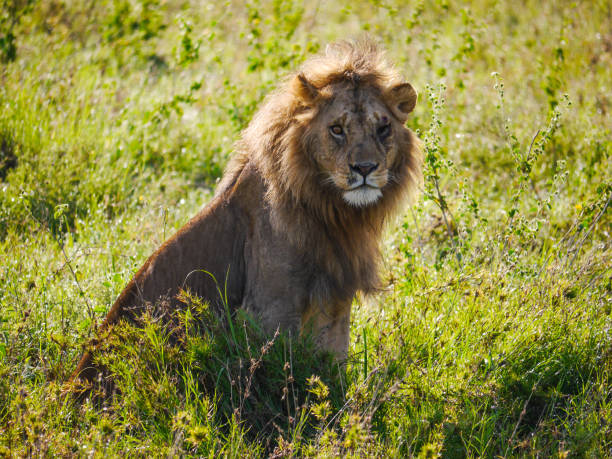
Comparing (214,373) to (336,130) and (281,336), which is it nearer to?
(281,336)

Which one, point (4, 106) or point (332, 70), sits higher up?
point (332, 70)

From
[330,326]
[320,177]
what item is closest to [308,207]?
[320,177]

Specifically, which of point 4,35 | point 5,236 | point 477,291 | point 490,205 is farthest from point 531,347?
point 4,35

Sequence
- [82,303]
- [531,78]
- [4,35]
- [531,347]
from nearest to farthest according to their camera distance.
→ [531,347], [82,303], [4,35], [531,78]

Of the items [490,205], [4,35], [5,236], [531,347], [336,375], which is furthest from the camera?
[4,35]

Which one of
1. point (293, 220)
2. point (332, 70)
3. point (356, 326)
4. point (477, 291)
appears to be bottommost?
point (356, 326)

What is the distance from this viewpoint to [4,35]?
25.4 feet

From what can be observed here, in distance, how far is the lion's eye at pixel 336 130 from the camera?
11.6 feet

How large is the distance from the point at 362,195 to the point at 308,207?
0.35 metres

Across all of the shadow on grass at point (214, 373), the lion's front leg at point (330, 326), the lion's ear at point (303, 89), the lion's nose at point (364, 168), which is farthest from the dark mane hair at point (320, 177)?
the shadow on grass at point (214, 373)

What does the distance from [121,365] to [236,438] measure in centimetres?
75

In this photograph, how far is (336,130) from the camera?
3557 millimetres

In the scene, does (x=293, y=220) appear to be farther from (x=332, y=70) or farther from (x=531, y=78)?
(x=531, y=78)

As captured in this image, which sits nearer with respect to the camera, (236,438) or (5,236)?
(236,438)
